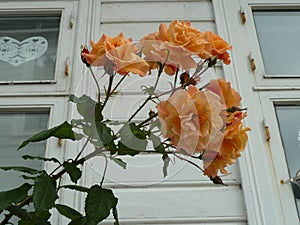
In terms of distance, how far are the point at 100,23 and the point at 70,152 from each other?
0.59 metres

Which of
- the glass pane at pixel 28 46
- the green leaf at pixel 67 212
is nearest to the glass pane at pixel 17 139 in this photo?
the glass pane at pixel 28 46

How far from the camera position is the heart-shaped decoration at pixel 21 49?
53.3 inches

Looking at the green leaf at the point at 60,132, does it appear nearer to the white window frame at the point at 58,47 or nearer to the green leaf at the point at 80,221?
the green leaf at the point at 80,221

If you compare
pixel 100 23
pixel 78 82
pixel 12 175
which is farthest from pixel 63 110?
pixel 100 23

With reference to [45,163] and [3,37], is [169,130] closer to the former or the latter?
[45,163]

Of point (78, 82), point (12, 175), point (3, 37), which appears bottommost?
point (12, 175)

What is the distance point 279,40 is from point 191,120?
40.8 inches

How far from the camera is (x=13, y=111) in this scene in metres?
1.21

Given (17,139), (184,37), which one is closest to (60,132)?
(184,37)

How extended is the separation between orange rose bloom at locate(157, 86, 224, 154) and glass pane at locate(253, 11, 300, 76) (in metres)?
0.84

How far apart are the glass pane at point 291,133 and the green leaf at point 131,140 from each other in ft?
2.13

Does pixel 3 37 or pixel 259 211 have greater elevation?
pixel 3 37

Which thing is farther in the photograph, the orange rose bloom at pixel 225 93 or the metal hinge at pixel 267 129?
the metal hinge at pixel 267 129

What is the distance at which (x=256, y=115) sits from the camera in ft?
3.85
